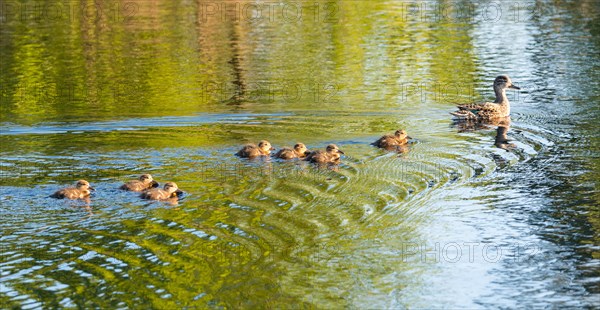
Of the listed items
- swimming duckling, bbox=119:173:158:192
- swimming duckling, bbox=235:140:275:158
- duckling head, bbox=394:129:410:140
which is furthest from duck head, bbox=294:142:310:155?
swimming duckling, bbox=119:173:158:192

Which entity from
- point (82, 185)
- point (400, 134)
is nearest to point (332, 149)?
point (400, 134)

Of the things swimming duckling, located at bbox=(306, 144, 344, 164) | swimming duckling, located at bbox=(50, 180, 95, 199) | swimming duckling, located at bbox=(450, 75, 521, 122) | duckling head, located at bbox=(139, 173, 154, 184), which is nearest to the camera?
swimming duckling, located at bbox=(50, 180, 95, 199)

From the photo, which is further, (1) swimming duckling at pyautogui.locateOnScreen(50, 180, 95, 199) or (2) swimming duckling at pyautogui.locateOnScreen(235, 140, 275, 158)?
(2) swimming duckling at pyautogui.locateOnScreen(235, 140, 275, 158)

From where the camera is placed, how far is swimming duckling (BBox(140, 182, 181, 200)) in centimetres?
1157

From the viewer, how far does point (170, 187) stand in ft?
38.5

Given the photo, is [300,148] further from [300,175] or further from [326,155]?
[300,175]

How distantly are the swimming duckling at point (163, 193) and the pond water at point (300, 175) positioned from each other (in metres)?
0.19

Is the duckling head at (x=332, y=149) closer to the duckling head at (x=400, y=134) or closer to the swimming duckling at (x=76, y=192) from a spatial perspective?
the duckling head at (x=400, y=134)

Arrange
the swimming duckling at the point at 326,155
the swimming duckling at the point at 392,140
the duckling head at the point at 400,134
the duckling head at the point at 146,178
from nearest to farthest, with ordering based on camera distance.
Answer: the duckling head at the point at 146,178 → the swimming duckling at the point at 326,155 → the swimming duckling at the point at 392,140 → the duckling head at the point at 400,134

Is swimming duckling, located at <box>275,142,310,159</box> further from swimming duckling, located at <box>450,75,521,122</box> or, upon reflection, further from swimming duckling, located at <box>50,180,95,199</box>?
swimming duckling, located at <box>450,75,521,122</box>

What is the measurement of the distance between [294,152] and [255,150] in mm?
562

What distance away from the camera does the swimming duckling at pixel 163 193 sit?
1157cm

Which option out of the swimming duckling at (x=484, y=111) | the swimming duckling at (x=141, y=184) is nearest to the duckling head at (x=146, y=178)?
the swimming duckling at (x=141, y=184)

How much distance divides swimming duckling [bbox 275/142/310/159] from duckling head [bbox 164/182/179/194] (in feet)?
7.48
